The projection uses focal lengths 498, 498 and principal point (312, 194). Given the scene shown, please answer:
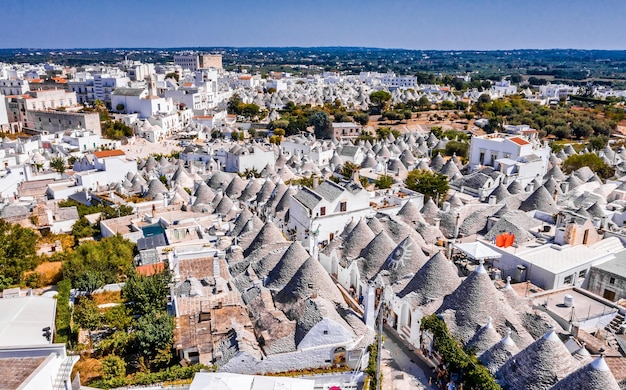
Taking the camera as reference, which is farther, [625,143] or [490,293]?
[625,143]

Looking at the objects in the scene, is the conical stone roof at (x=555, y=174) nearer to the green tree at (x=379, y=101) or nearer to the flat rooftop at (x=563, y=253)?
the flat rooftop at (x=563, y=253)

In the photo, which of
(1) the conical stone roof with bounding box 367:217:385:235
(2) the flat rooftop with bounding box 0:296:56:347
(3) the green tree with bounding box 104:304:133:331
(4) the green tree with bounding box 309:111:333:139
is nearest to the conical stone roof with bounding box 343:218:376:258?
(1) the conical stone roof with bounding box 367:217:385:235

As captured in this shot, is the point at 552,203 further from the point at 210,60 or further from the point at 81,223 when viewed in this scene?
the point at 210,60

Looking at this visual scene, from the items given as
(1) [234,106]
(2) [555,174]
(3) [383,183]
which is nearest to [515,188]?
(2) [555,174]

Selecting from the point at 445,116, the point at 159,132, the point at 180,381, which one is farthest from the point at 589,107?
the point at 180,381

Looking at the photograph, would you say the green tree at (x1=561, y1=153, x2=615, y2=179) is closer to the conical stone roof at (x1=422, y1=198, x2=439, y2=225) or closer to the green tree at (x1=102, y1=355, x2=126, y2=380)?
the conical stone roof at (x1=422, y1=198, x2=439, y2=225)

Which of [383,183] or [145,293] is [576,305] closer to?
[145,293]

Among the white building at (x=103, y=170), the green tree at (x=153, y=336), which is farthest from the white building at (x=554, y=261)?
the white building at (x=103, y=170)
